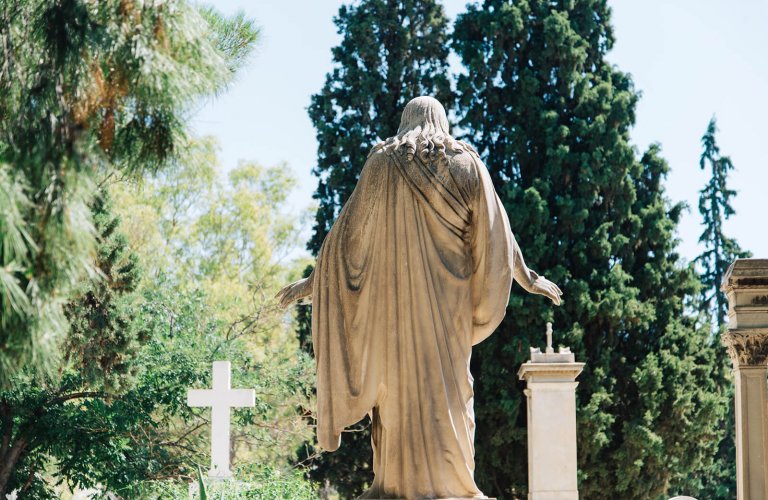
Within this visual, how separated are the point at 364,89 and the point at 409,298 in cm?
1997

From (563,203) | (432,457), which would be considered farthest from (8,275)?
(563,203)

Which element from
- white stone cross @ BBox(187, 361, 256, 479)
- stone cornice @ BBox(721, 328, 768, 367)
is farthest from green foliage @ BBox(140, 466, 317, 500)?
stone cornice @ BBox(721, 328, 768, 367)

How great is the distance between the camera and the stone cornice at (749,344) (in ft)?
49.8

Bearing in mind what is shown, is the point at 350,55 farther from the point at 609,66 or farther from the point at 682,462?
the point at 682,462

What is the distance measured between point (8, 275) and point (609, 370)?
1985cm

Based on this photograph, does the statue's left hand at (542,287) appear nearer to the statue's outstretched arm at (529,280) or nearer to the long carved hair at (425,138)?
the statue's outstretched arm at (529,280)

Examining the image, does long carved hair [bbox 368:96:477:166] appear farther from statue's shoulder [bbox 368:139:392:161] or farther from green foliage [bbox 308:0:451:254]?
green foliage [bbox 308:0:451:254]

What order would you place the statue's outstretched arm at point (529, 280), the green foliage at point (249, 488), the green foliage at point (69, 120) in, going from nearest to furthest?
the green foliage at point (69, 120) < the statue's outstretched arm at point (529, 280) < the green foliage at point (249, 488)

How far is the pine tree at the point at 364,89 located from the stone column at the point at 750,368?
10.1 metres

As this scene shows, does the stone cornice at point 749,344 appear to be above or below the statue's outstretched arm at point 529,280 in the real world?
above

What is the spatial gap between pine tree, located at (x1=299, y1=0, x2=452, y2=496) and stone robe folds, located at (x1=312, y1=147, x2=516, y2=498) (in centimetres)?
1825

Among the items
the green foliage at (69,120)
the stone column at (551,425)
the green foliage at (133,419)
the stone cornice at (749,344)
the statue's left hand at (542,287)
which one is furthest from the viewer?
the stone column at (551,425)

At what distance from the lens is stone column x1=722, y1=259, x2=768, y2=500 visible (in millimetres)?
15039

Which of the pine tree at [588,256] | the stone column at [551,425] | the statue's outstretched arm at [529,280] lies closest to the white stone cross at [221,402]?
the stone column at [551,425]
